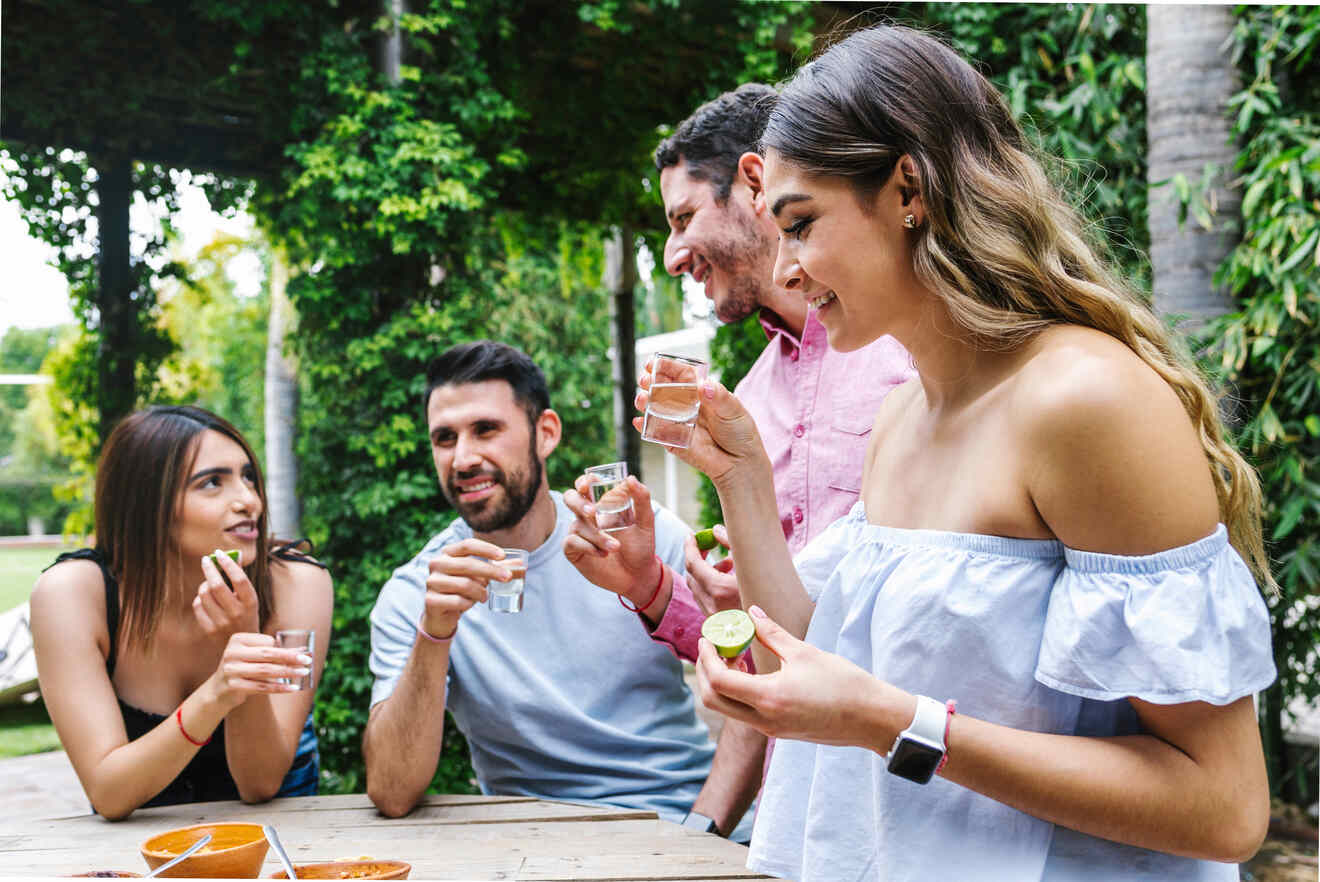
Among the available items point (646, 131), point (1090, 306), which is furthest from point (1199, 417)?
point (646, 131)

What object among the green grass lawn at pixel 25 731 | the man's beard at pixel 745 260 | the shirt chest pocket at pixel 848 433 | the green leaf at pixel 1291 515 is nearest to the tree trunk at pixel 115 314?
the green grass lawn at pixel 25 731

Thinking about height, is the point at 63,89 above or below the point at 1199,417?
above

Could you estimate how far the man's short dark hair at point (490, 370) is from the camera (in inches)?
110

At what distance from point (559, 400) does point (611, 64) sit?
9.72 ft

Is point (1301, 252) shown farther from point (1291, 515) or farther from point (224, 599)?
point (224, 599)

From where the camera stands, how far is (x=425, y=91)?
15.6 ft

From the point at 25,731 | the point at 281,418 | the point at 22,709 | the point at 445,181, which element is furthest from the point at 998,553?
the point at 22,709

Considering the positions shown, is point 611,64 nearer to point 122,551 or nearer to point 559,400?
point 559,400

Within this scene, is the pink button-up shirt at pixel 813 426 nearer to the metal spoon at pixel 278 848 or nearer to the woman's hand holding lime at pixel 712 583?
the woman's hand holding lime at pixel 712 583

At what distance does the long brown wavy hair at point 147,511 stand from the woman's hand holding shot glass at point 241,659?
1.07ft

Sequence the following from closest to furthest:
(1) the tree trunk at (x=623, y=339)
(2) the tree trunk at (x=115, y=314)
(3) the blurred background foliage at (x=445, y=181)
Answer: (3) the blurred background foliage at (x=445, y=181)
(2) the tree trunk at (x=115, y=314)
(1) the tree trunk at (x=623, y=339)

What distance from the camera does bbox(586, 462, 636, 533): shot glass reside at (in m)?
2.20

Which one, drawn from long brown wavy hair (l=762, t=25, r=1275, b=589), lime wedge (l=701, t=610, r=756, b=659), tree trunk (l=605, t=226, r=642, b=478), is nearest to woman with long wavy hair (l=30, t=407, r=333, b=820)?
lime wedge (l=701, t=610, r=756, b=659)

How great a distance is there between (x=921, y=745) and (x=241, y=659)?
5.01ft
